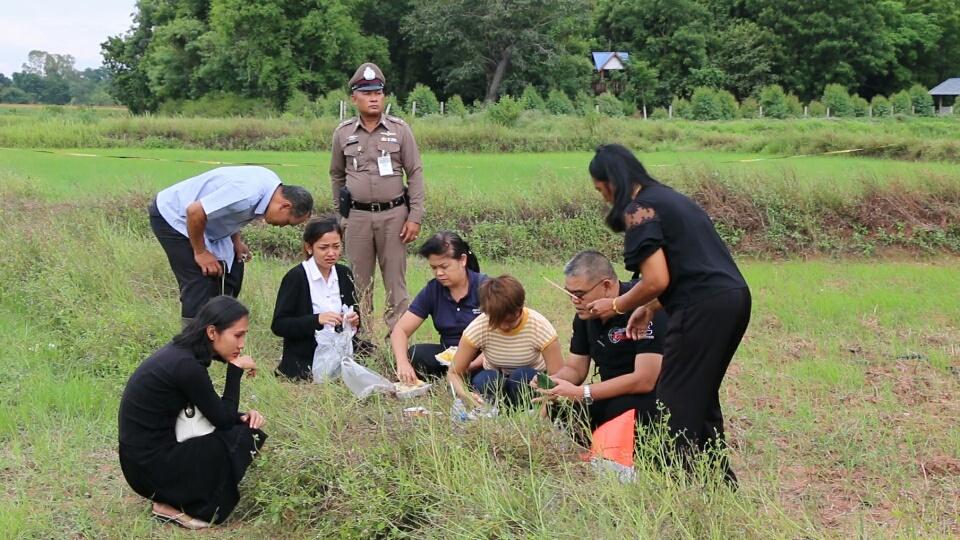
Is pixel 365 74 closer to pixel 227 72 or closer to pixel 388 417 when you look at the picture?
pixel 388 417

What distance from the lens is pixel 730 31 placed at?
161 ft

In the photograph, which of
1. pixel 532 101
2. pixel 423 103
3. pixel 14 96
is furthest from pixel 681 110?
pixel 14 96

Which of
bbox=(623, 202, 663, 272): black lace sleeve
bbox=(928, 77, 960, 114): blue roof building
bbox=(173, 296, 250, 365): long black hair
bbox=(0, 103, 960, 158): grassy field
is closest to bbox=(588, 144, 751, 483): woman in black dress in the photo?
bbox=(623, 202, 663, 272): black lace sleeve

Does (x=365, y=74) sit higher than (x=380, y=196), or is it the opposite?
(x=365, y=74)

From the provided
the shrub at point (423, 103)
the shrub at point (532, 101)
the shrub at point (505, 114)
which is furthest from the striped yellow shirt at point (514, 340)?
the shrub at point (532, 101)

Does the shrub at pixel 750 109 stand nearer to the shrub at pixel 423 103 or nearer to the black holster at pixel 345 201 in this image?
the shrub at pixel 423 103

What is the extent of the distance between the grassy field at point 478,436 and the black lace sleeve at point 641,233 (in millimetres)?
833

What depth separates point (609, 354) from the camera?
436 centimetres

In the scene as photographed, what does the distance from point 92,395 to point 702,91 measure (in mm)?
37735

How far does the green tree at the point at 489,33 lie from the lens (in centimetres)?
4275

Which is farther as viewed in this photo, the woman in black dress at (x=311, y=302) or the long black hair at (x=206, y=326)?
the woman in black dress at (x=311, y=302)

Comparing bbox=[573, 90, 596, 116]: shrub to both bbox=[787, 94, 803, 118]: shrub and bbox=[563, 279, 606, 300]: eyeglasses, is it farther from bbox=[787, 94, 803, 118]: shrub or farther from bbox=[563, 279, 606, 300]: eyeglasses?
bbox=[563, 279, 606, 300]: eyeglasses

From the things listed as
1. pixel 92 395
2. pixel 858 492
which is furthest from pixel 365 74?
pixel 858 492

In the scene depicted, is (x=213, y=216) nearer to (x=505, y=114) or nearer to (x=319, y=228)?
(x=319, y=228)
